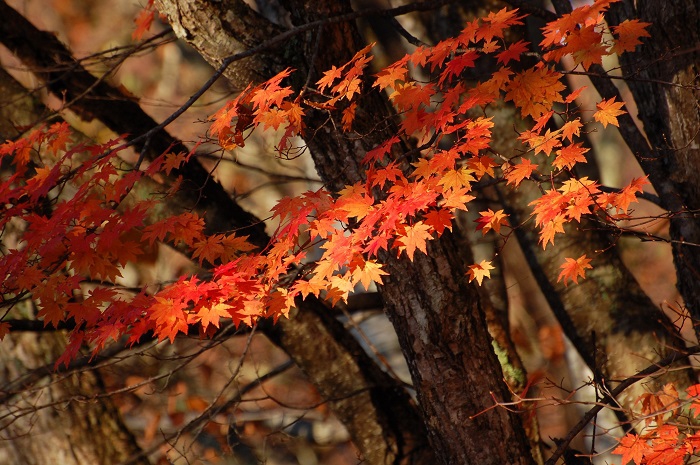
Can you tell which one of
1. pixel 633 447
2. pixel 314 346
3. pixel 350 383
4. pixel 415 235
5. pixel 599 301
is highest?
pixel 415 235

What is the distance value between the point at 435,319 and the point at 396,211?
42.1 inches

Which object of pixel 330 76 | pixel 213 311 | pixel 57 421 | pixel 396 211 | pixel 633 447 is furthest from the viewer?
pixel 57 421

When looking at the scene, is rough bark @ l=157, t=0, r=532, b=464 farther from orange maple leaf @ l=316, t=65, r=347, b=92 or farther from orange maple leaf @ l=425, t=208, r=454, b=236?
orange maple leaf @ l=425, t=208, r=454, b=236

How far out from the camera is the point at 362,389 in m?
4.88

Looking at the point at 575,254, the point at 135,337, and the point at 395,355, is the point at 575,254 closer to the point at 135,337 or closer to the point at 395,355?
the point at 395,355

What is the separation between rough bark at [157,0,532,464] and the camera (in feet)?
11.5

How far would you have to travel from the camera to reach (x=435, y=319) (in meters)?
3.57

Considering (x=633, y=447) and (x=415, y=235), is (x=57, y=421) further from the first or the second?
(x=633, y=447)

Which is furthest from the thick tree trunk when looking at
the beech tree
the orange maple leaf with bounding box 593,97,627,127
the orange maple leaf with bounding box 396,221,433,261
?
the orange maple leaf with bounding box 593,97,627,127

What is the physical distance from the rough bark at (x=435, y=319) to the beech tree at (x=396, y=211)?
0.01 m

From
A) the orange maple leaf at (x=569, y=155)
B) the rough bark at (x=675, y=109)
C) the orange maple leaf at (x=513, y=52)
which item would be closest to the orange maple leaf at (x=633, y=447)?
the rough bark at (x=675, y=109)

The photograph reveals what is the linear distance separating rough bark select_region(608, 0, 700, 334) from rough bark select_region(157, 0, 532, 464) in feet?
3.60

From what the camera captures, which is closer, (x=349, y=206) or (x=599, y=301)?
(x=349, y=206)

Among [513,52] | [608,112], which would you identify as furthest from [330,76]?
[608,112]
